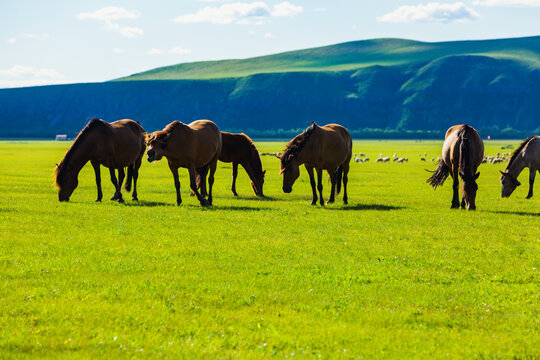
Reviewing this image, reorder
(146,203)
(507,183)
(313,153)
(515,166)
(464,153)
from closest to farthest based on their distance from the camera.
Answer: (464,153) < (313,153) < (146,203) < (507,183) < (515,166)

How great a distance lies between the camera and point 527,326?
32.2 feet

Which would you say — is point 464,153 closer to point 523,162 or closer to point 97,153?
point 523,162

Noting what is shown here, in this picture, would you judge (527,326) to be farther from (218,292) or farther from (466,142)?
(466,142)

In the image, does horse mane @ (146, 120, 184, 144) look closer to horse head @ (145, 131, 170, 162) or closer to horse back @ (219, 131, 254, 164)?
horse head @ (145, 131, 170, 162)

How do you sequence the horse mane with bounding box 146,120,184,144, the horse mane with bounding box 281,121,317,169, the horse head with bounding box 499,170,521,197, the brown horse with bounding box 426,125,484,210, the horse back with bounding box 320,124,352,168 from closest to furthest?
the brown horse with bounding box 426,125,484,210, the horse mane with bounding box 146,120,184,144, the horse mane with bounding box 281,121,317,169, the horse back with bounding box 320,124,352,168, the horse head with bounding box 499,170,521,197

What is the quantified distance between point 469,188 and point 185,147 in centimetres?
1035

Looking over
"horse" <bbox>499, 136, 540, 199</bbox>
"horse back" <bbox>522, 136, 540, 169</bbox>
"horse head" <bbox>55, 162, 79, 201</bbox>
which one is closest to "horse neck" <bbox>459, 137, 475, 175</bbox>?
"horse" <bbox>499, 136, 540, 199</bbox>

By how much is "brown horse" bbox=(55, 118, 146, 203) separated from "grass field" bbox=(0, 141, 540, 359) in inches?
110

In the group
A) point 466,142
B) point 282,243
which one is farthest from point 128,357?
point 466,142

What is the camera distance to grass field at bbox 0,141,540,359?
348 inches

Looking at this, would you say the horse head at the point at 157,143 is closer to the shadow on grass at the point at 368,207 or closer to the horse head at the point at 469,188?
the shadow on grass at the point at 368,207

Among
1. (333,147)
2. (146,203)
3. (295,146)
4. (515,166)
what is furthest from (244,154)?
(515,166)

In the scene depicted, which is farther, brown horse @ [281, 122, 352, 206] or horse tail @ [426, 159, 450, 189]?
horse tail @ [426, 159, 450, 189]

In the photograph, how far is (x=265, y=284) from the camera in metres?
12.0
